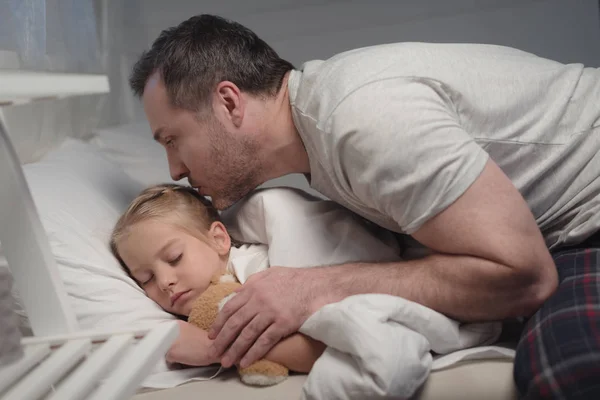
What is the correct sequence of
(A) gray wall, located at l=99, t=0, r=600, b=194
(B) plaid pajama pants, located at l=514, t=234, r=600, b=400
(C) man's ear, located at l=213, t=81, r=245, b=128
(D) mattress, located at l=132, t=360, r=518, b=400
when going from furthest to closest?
(A) gray wall, located at l=99, t=0, r=600, b=194
(C) man's ear, located at l=213, t=81, r=245, b=128
(D) mattress, located at l=132, t=360, r=518, b=400
(B) plaid pajama pants, located at l=514, t=234, r=600, b=400

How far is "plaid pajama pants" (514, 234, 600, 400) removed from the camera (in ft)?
2.71

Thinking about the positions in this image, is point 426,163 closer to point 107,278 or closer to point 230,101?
point 230,101

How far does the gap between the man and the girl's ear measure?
5 centimetres

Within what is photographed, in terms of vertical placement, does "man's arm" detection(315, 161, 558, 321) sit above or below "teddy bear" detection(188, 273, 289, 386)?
above

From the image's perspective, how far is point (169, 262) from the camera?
1215 millimetres

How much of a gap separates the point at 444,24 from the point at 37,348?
1.41 meters

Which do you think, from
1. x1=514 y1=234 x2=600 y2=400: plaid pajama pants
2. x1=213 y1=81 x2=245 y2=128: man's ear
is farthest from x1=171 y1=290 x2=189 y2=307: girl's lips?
x1=514 y1=234 x2=600 y2=400: plaid pajama pants

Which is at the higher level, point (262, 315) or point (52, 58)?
point (52, 58)

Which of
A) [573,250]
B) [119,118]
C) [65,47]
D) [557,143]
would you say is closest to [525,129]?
[557,143]

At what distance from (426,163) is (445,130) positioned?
0.06 metres

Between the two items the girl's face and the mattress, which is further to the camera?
the girl's face

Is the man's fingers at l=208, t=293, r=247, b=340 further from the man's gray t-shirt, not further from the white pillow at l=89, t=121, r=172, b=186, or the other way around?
the white pillow at l=89, t=121, r=172, b=186

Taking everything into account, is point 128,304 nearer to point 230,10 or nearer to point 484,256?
point 484,256

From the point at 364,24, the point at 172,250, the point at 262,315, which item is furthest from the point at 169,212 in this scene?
the point at 364,24
